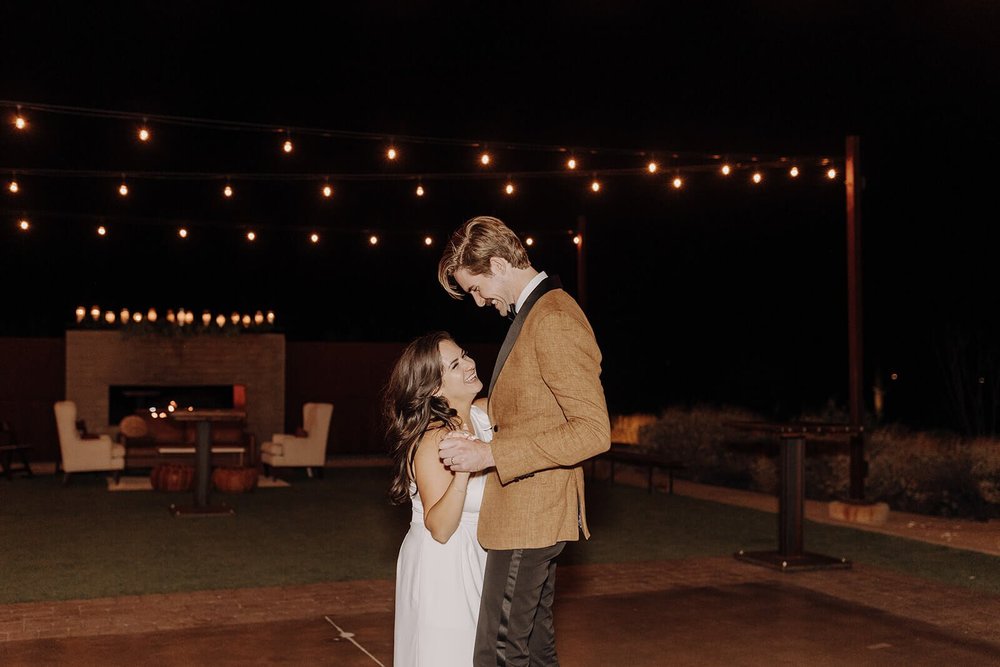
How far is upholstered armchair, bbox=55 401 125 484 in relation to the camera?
441 inches

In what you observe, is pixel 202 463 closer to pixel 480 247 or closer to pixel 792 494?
pixel 792 494

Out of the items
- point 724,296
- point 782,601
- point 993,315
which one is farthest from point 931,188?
point 782,601

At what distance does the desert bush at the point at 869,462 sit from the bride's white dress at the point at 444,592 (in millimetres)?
4654

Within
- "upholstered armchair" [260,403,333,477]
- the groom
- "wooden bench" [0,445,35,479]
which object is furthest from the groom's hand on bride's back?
"wooden bench" [0,445,35,479]

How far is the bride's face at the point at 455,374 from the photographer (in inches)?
110

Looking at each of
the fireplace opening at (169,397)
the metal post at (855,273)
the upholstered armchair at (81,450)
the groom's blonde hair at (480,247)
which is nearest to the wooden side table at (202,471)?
the upholstered armchair at (81,450)

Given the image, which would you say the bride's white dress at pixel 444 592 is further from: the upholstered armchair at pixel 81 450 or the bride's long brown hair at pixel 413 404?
the upholstered armchair at pixel 81 450

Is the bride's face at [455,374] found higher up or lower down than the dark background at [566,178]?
lower down

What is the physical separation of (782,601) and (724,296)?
17263mm

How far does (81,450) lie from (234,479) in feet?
6.19

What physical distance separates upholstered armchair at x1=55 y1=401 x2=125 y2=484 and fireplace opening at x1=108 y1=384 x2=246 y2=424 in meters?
2.35

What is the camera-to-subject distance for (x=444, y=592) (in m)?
2.77

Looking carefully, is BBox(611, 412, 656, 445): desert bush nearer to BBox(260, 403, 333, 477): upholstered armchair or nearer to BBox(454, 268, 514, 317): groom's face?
BBox(260, 403, 333, 477): upholstered armchair

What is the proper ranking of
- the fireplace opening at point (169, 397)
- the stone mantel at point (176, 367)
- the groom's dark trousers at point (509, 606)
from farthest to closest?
the fireplace opening at point (169, 397)
the stone mantel at point (176, 367)
the groom's dark trousers at point (509, 606)
